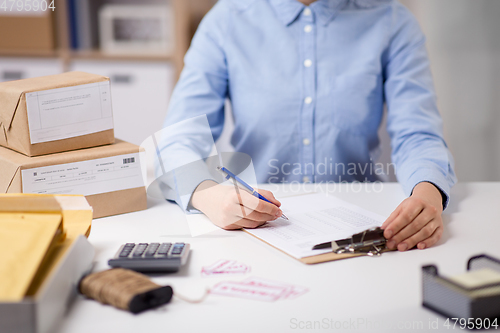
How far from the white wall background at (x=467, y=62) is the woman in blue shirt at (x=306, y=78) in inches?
28.9

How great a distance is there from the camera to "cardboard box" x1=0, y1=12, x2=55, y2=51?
2027mm

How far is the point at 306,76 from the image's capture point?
1.18 m

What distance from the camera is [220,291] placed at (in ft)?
1.82

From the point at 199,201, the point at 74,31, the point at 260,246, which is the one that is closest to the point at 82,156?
the point at 199,201

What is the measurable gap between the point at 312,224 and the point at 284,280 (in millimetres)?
202

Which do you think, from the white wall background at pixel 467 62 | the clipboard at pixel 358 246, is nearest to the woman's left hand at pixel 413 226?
the clipboard at pixel 358 246

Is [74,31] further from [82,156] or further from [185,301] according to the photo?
[185,301]

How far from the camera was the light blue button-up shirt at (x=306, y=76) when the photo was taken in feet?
3.84

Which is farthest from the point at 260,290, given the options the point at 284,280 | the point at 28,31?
the point at 28,31

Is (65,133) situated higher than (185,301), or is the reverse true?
(65,133)

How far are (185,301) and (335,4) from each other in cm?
94

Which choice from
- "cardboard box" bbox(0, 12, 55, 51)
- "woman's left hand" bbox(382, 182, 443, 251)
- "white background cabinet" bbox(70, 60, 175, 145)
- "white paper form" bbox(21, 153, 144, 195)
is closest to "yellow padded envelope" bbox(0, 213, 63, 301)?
"white paper form" bbox(21, 153, 144, 195)

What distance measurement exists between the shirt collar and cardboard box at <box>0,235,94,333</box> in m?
0.83

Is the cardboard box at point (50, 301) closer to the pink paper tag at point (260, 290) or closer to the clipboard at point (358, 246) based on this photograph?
the pink paper tag at point (260, 290)
